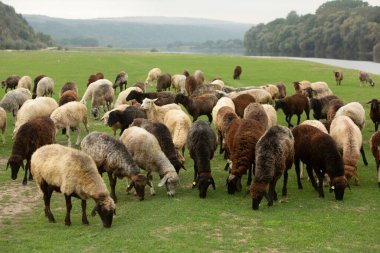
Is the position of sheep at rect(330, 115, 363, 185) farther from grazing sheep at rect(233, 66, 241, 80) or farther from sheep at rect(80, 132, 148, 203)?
grazing sheep at rect(233, 66, 241, 80)

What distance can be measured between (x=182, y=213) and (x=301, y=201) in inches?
118

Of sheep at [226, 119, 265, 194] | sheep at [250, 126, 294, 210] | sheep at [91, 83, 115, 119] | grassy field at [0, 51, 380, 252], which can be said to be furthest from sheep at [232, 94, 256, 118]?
sheep at [250, 126, 294, 210]

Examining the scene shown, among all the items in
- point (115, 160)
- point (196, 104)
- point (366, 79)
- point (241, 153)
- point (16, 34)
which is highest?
point (16, 34)

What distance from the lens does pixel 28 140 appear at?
12.6 m

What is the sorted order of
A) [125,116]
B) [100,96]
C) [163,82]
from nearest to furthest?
[125,116] < [100,96] < [163,82]

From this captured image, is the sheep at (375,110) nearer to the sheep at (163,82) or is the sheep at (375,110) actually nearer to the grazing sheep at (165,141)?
the grazing sheep at (165,141)

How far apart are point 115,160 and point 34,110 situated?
7.56m

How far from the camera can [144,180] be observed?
11.2 meters

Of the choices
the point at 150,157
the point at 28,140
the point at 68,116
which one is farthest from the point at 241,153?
the point at 68,116

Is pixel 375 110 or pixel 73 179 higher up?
pixel 375 110

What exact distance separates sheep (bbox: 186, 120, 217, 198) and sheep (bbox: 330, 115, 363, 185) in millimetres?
3378

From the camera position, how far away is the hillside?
117688mm

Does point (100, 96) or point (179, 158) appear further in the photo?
point (100, 96)

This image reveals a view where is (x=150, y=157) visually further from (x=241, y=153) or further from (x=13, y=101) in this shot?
(x=13, y=101)
